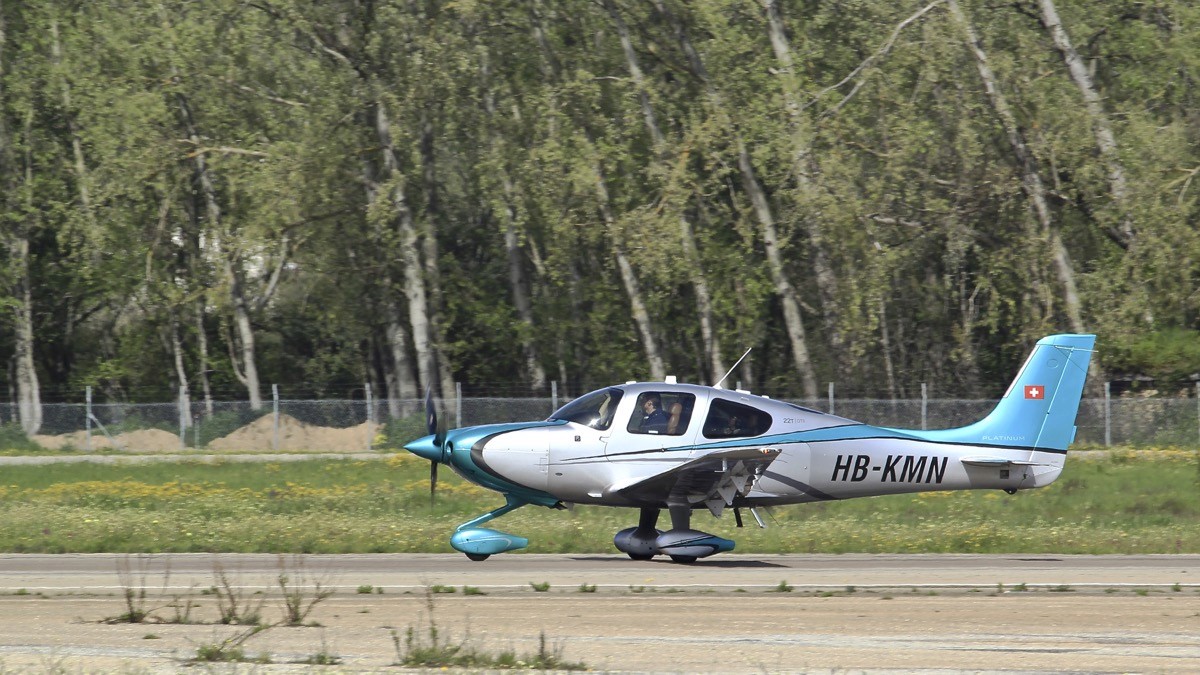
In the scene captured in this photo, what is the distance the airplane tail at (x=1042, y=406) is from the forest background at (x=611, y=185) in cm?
1451

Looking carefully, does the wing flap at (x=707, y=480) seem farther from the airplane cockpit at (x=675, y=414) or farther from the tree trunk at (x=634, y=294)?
the tree trunk at (x=634, y=294)

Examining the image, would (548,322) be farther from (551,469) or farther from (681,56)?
(551,469)

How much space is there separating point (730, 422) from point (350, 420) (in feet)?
67.8

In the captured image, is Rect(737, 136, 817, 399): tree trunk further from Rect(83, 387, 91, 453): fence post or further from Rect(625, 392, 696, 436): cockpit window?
Rect(625, 392, 696, 436): cockpit window

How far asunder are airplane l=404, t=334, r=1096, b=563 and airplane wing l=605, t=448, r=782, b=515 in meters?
0.01

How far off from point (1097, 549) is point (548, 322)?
24.3 metres

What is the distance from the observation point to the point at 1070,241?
3575 centimetres

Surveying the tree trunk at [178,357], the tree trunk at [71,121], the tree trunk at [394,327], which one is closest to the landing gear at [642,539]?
the tree trunk at [394,327]

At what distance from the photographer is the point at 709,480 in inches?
598

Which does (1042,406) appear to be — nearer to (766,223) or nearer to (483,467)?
(483,467)

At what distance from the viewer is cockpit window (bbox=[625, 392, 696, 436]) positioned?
50.4 feet

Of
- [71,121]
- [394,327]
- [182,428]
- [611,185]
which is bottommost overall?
[182,428]

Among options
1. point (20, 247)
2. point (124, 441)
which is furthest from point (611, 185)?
point (20, 247)

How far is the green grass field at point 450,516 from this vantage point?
17.6 m
